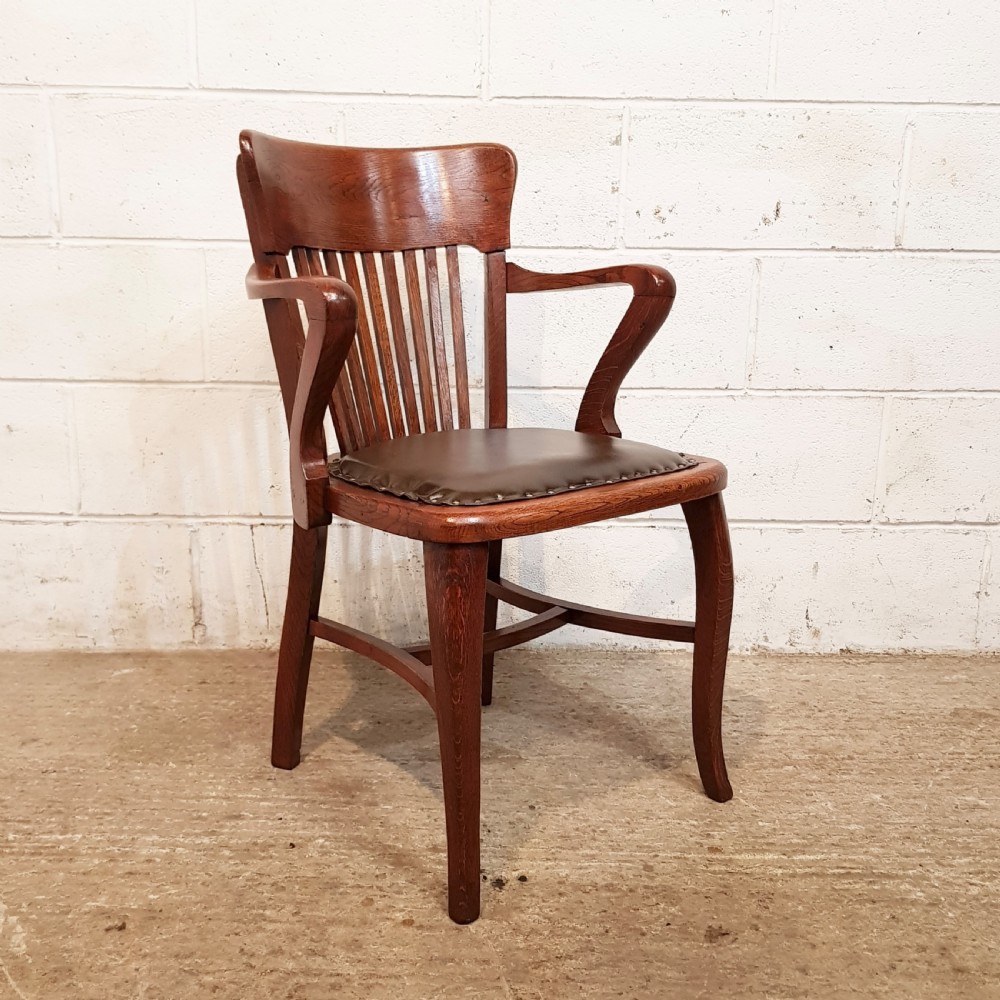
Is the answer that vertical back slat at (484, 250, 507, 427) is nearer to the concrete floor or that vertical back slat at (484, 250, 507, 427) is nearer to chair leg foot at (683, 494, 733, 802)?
chair leg foot at (683, 494, 733, 802)

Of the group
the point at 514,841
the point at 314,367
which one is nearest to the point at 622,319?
the point at 314,367

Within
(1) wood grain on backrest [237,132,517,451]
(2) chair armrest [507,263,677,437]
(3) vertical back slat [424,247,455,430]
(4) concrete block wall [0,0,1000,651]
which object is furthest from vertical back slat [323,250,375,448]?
(4) concrete block wall [0,0,1000,651]

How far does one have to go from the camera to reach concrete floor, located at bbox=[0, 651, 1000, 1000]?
1063 mm

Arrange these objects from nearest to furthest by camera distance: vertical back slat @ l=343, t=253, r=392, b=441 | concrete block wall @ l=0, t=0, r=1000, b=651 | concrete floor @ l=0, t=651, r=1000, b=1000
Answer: concrete floor @ l=0, t=651, r=1000, b=1000 → vertical back slat @ l=343, t=253, r=392, b=441 → concrete block wall @ l=0, t=0, r=1000, b=651

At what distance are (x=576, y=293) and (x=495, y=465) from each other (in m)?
0.79

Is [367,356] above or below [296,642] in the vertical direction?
above

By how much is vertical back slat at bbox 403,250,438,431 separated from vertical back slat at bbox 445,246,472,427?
0.16 feet

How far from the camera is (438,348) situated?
5.11ft

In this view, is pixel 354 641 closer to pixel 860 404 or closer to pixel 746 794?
pixel 746 794

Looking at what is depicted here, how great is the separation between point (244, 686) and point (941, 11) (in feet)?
6.18

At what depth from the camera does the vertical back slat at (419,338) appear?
1.50 m

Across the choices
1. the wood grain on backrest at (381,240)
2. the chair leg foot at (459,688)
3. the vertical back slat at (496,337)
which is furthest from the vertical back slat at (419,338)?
the chair leg foot at (459,688)

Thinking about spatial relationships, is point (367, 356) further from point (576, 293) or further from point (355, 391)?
point (576, 293)

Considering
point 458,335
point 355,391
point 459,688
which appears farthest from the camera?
point 458,335
